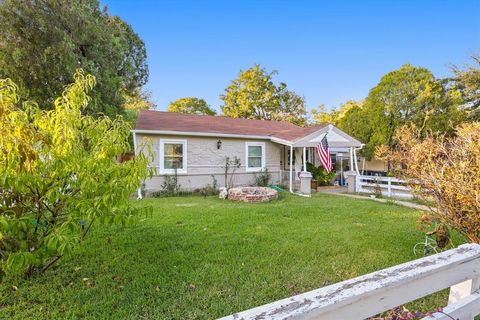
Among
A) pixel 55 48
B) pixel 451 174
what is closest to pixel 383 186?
pixel 451 174

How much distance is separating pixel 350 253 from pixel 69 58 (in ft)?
45.9

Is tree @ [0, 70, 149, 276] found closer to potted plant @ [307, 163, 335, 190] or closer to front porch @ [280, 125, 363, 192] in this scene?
front porch @ [280, 125, 363, 192]

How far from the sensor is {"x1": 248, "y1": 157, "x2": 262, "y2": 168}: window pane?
14578 mm

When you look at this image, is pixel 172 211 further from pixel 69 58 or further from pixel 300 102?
pixel 300 102

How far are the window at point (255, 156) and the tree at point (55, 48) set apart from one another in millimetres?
7208

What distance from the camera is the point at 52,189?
2936mm

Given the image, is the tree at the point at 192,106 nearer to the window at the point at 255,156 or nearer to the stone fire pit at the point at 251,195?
the window at the point at 255,156

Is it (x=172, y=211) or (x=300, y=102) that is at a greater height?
(x=300, y=102)

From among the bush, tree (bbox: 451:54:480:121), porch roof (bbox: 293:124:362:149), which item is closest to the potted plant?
the bush

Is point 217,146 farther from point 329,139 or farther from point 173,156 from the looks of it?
point 329,139

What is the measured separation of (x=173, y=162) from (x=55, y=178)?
380 inches

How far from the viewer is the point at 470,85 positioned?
18.7 meters

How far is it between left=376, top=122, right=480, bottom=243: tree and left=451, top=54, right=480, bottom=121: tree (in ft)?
61.9


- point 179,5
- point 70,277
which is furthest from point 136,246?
point 179,5
